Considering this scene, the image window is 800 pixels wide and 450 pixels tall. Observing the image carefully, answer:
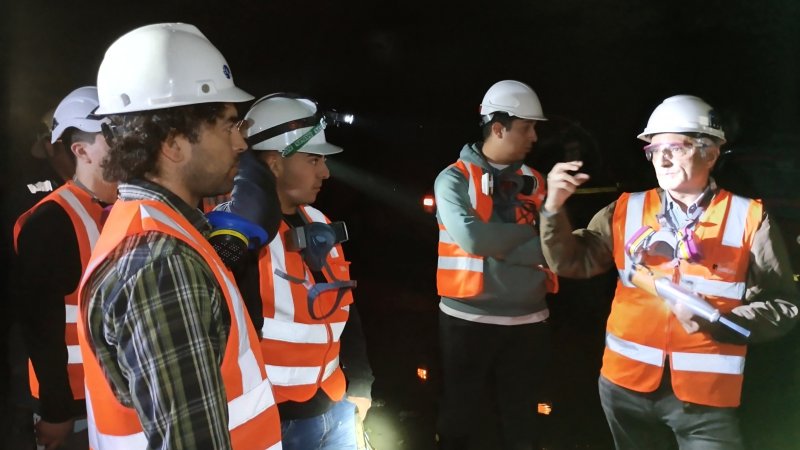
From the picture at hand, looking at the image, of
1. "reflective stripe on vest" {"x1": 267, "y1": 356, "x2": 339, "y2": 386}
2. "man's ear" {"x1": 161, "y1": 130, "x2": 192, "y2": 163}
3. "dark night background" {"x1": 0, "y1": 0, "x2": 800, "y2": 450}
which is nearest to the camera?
"man's ear" {"x1": 161, "y1": 130, "x2": 192, "y2": 163}

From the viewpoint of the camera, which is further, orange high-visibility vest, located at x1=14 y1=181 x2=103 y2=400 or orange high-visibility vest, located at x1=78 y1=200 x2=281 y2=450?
orange high-visibility vest, located at x1=14 y1=181 x2=103 y2=400

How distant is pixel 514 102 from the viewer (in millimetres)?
3301

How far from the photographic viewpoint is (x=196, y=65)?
1506mm

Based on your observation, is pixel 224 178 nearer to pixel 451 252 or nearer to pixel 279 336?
pixel 279 336

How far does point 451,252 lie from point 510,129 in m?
0.82

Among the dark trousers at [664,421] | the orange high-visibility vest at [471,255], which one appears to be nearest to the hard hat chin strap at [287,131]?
the orange high-visibility vest at [471,255]

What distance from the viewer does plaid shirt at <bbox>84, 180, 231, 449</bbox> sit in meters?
1.05

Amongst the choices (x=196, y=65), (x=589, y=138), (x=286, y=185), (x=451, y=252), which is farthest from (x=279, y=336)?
(x=589, y=138)

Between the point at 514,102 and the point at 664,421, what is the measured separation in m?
1.92

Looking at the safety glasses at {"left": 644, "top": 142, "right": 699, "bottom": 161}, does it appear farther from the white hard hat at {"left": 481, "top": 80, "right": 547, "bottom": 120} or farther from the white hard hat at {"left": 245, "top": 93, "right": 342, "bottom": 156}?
the white hard hat at {"left": 245, "top": 93, "right": 342, "bottom": 156}

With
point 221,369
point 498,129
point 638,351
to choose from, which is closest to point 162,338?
point 221,369

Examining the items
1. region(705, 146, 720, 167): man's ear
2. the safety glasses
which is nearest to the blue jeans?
the safety glasses

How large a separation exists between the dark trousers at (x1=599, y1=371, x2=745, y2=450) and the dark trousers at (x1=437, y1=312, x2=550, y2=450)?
25.6 inches

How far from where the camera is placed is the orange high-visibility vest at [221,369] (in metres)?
1.17
